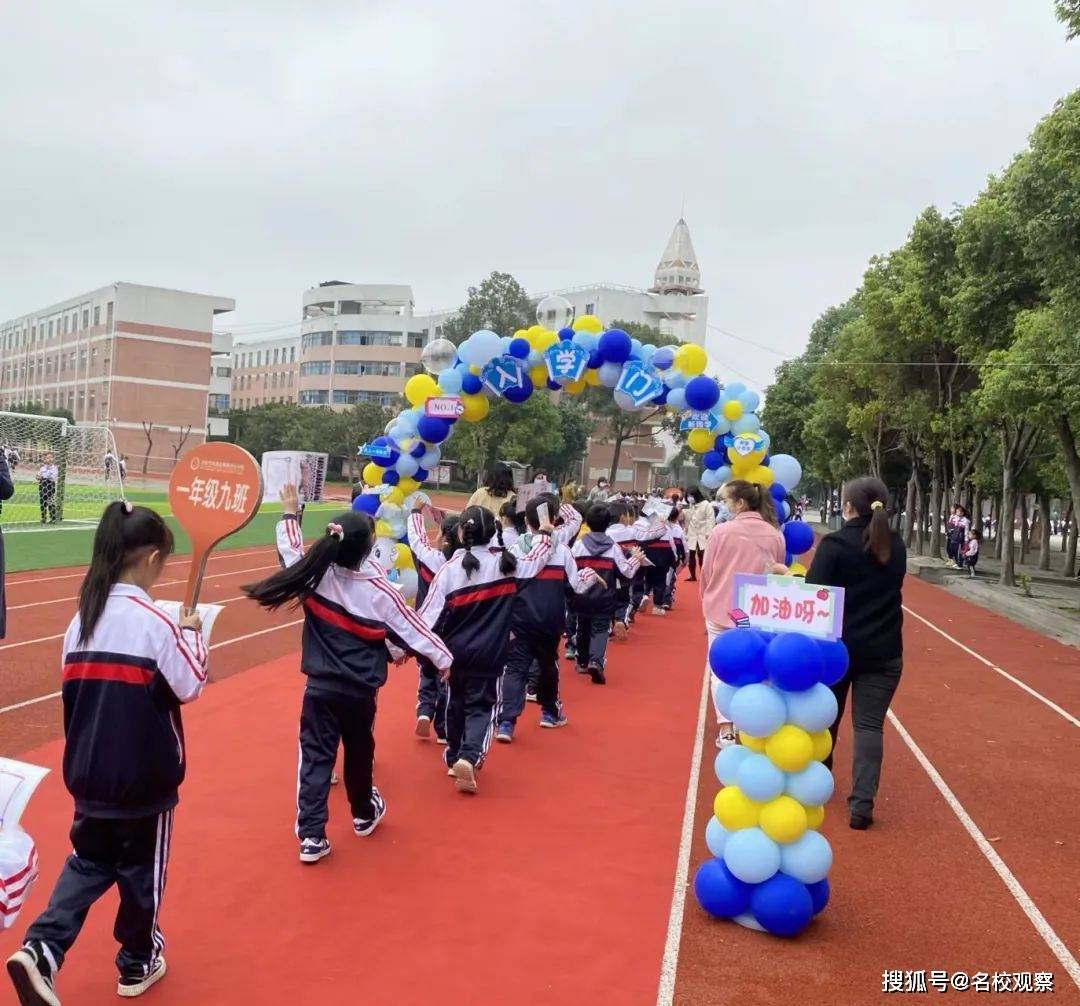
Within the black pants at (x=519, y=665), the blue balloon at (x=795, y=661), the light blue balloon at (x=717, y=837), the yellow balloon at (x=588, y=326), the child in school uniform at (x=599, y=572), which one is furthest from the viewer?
the yellow balloon at (x=588, y=326)

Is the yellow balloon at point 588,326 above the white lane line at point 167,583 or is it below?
Answer: above

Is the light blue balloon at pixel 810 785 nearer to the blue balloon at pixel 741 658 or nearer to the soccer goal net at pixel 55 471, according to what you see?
the blue balloon at pixel 741 658

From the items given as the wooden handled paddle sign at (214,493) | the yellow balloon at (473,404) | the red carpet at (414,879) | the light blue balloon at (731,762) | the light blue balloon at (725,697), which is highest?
the yellow balloon at (473,404)

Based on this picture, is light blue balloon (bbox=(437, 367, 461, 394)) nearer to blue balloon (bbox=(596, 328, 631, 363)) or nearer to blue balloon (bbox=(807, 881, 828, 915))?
blue balloon (bbox=(596, 328, 631, 363))

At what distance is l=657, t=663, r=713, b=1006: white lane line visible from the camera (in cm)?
346

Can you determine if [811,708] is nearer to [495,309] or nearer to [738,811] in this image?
[738,811]

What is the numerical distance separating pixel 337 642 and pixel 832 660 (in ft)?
7.41

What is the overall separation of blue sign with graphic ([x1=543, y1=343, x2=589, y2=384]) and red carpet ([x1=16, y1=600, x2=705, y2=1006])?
17.2 ft

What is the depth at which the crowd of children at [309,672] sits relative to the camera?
2.93 metres

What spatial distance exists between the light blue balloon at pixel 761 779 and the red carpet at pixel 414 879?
679mm

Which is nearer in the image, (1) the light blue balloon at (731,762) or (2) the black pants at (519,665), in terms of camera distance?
(1) the light blue balloon at (731,762)

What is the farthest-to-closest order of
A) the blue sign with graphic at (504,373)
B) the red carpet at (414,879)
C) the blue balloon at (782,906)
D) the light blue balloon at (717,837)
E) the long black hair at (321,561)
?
the blue sign with graphic at (504,373) < the long black hair at (321,561) < the light blue balloon at (717,837) < the blue balloon at (782,906) < the red carpet at (414,879)

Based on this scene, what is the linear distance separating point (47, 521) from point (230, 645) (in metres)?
15.0

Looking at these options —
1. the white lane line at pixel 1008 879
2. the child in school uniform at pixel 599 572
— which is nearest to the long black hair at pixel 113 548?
the white lane line at pixel 1008 879
